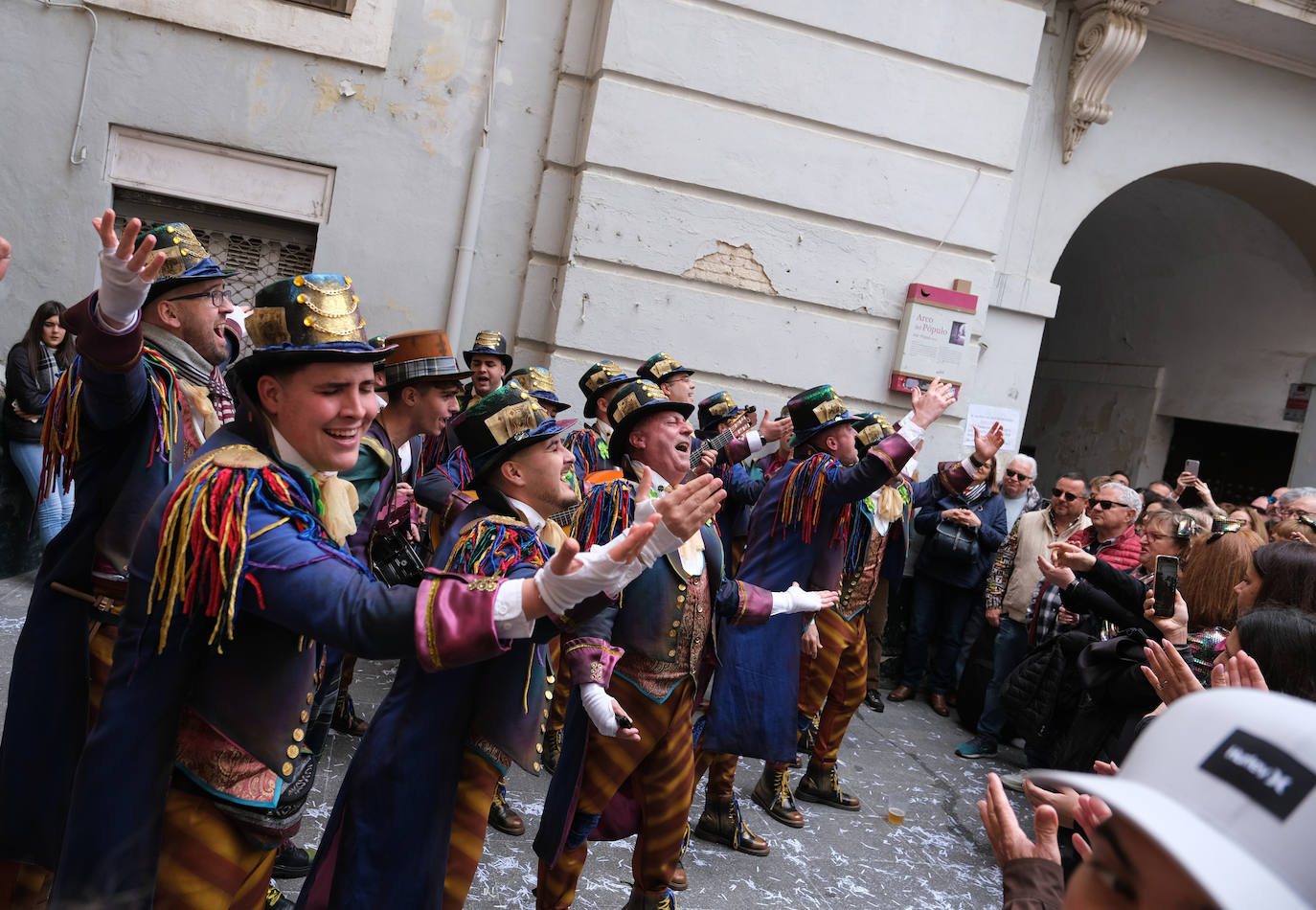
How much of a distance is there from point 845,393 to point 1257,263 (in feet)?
18.7

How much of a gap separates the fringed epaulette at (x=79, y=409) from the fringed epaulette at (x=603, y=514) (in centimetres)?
137

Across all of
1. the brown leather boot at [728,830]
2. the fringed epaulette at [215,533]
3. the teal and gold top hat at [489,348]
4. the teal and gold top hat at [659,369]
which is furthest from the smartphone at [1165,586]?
the teal and gold top hat at [489,348]

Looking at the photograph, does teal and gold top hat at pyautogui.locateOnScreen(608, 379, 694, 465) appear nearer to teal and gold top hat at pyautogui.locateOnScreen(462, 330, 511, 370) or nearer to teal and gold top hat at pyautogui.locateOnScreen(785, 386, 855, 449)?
teal and gold top hat at pyautogui.locateOnScreen(785, 386, 855, 449)

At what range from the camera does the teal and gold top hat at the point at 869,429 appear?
5.52 metres

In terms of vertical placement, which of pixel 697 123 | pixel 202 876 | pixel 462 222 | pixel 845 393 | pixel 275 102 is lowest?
pixel 202 876

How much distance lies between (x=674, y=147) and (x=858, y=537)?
11.0ft

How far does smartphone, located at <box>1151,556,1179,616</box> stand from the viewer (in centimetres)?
362

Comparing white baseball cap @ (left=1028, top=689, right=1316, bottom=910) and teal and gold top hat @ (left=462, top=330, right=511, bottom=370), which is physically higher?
teal and gold top hat @ (left=462, top=330, right=511, bottom=370)

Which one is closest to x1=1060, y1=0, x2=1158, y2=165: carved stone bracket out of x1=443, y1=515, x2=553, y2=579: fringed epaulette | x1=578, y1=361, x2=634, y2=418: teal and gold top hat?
x1=578, y1=361, x2=634, y2=418: teal and gold top hat

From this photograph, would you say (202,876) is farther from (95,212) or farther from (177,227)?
(95,212)

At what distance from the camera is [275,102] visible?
6.66 m

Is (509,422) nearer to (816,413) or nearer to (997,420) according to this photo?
(816,413)

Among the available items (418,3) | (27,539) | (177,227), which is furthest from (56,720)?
(418,3)

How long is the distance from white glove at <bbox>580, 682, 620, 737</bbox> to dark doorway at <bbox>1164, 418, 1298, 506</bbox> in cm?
974
